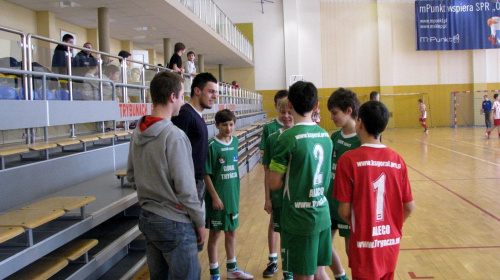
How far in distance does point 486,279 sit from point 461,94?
22745 millimetres

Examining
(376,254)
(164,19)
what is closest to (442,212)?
(376,254)

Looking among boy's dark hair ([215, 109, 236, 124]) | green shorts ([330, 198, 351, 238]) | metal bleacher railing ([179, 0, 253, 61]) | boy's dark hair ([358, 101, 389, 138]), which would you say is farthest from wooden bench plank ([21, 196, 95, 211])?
metal bleacher railing ([179, 0, 253, 61])

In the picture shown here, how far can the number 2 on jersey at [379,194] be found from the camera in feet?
7.90

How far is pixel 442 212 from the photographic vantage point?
6285 mm

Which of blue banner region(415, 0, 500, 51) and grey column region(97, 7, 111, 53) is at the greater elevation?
blue banner region(415, 0, 500, 51)

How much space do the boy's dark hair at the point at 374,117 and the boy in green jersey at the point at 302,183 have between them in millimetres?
289

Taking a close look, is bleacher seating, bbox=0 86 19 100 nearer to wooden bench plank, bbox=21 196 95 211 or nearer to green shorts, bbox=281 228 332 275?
wooden bench plank, bbox=21 196 95 211

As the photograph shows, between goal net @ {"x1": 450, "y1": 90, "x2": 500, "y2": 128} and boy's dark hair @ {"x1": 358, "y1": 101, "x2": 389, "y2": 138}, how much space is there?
2353cm

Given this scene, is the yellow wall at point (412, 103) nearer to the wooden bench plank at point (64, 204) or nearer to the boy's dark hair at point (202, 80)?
the boy's dark hair at point (202, 80)

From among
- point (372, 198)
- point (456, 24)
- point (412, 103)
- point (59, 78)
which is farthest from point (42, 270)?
point (456, 24)

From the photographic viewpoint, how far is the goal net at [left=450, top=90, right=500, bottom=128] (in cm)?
2389

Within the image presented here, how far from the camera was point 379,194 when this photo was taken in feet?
7.95

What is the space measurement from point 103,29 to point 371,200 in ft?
34.6

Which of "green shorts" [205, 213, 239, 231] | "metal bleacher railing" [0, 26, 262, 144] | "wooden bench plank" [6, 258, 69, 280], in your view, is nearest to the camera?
"wooden bench plank" [6, 258, 69, 280]
